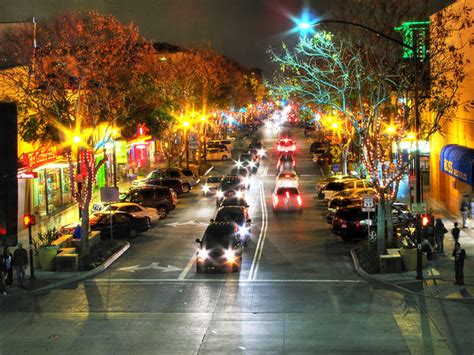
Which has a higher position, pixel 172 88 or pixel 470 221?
pixel 172 88

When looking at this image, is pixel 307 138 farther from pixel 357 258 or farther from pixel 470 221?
pixel 357 258

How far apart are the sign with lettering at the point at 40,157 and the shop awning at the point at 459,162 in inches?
824

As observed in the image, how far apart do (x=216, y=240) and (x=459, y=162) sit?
13.3 m

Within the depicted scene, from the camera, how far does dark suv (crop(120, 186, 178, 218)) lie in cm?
4134

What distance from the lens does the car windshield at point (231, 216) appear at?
32.2 metres

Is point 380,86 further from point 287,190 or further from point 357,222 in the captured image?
point 287,190

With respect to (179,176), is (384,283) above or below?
below

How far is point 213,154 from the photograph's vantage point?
80.8 m

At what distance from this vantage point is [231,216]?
32.5 m

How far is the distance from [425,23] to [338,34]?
3690mm

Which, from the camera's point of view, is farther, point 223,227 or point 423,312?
point 223,227

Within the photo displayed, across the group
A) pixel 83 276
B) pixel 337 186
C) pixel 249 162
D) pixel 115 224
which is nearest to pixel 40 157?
pixel 115 224

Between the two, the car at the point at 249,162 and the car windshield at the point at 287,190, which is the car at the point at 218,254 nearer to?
the car windshield at the point at 287,190

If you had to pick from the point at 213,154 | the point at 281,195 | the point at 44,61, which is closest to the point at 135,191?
the point at 281,195
